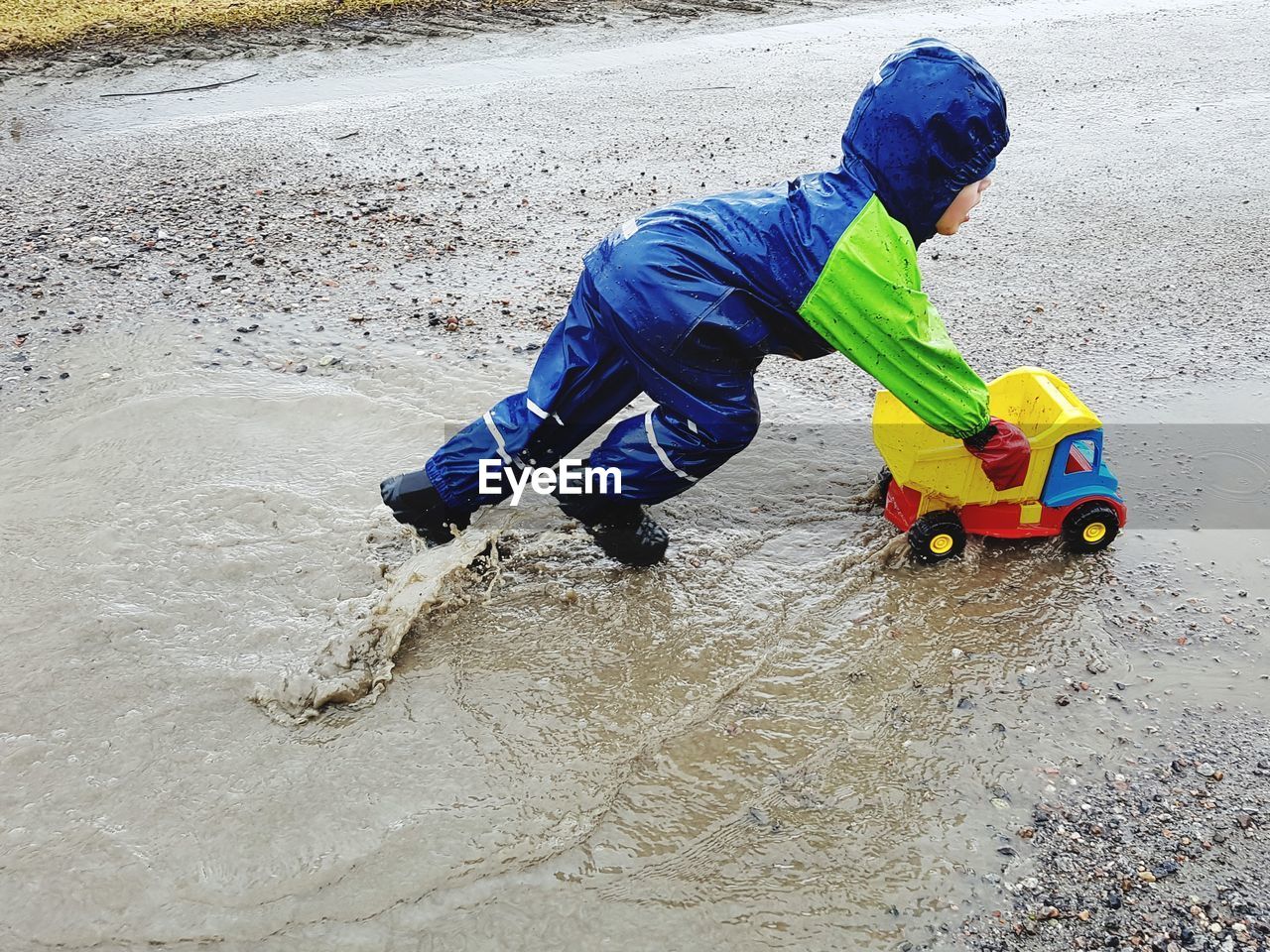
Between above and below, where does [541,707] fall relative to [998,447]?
below

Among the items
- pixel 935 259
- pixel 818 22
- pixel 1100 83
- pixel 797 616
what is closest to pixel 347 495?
pixel 797 616

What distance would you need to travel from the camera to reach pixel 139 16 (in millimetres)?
9719

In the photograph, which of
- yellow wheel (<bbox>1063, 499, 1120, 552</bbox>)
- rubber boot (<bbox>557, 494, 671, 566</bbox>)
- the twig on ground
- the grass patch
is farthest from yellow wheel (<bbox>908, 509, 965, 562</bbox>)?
the grass patch

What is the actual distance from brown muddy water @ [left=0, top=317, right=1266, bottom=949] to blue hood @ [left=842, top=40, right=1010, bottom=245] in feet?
4.23

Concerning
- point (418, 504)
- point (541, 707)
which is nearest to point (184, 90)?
point (418, 504)

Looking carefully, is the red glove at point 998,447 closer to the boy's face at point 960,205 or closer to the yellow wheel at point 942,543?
the yellow wheel at point 942,543

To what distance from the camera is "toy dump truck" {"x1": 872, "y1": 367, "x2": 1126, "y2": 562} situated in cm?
335

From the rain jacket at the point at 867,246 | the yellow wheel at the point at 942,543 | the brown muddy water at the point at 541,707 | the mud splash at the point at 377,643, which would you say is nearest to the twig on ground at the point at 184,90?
the brown muddy water at the point at 541,707

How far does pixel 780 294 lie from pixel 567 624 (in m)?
1.27

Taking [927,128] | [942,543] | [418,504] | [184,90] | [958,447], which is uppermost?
[927,128]

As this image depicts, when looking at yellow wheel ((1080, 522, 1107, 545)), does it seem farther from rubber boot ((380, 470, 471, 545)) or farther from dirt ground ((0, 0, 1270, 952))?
rubber boot ((380, 470, 471, 545))

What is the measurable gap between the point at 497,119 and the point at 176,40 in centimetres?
375

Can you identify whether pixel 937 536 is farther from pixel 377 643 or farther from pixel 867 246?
pixel 377 643

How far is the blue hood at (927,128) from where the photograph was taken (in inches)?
→ 108
